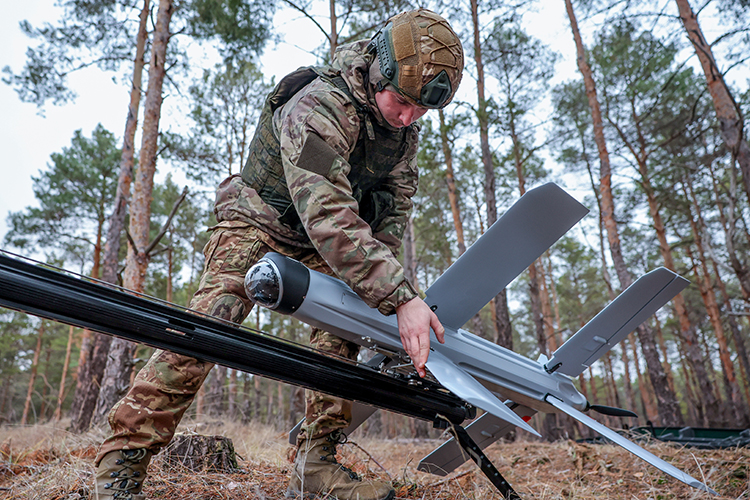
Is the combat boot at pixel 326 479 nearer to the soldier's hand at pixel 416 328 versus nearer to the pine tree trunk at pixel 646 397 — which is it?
the soldier's hand at pixel 416 328

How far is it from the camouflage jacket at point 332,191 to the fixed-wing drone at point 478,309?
0.20 meters

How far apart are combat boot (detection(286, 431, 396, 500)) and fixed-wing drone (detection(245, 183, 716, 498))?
1.01 feet

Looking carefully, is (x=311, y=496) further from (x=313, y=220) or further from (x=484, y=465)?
(x=313, y=220)

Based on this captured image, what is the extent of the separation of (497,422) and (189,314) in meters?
1.86

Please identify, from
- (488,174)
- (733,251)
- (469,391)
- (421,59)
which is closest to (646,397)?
(488,174)

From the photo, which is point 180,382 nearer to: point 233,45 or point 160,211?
point 233,45

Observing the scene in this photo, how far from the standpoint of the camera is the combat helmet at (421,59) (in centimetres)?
196

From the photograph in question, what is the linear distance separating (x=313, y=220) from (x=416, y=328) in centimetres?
57

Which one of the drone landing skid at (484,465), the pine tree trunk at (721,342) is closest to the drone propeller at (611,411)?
the drone landing skid at (484,465)

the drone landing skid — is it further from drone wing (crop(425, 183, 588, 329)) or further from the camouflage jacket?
the camouflage jacket

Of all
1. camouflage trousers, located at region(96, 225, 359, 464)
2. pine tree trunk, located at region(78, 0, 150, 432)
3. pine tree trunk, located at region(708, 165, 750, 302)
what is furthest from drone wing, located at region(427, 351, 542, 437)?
pine tree trunk, located at region(78, 0, 150, 432)

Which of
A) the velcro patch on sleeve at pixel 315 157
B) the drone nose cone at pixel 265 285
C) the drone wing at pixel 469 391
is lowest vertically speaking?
the drone wing at pixel 469 391

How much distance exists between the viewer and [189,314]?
161 centimetres

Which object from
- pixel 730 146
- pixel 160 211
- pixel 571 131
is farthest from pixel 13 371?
pixel 730 146
